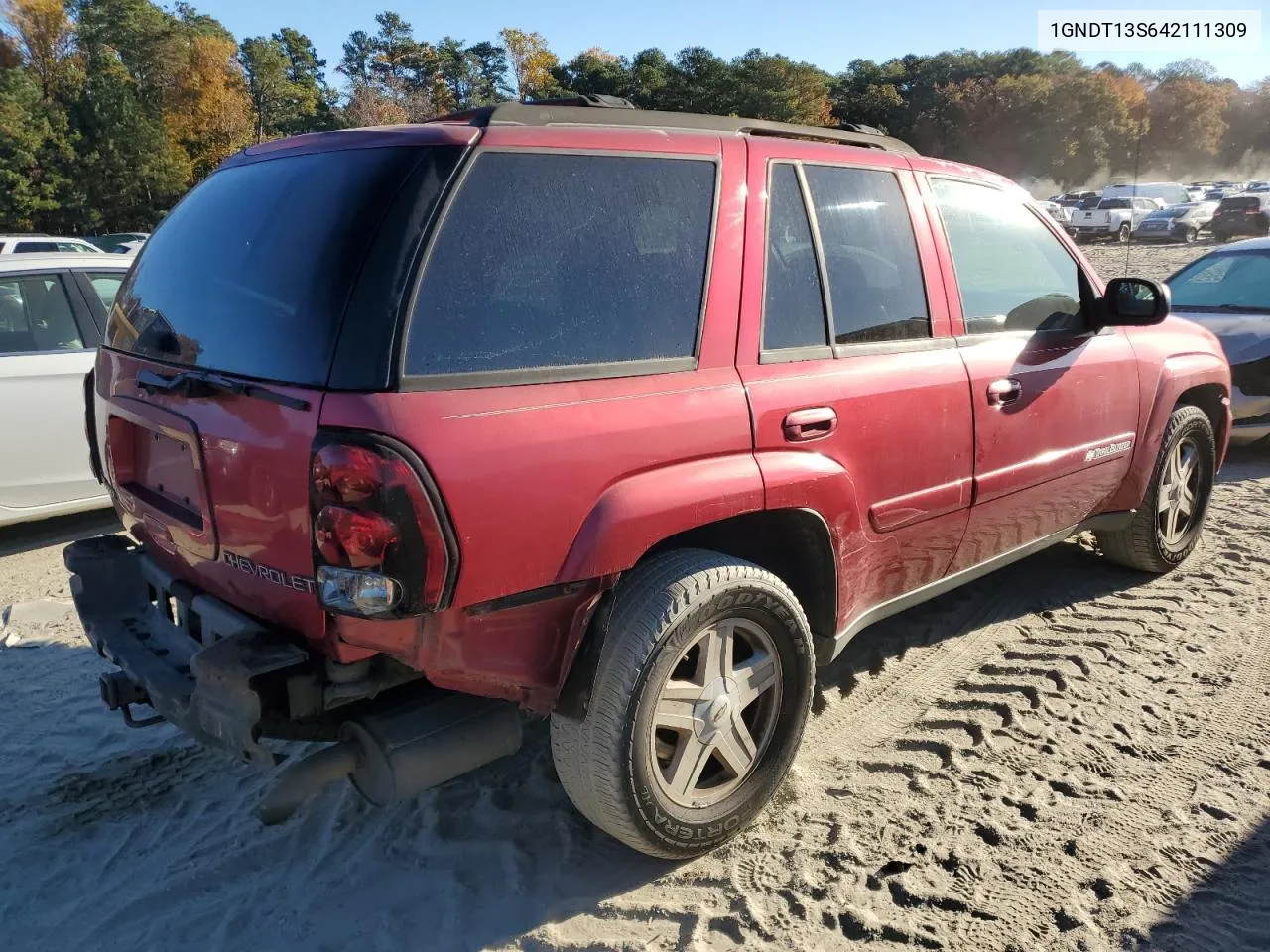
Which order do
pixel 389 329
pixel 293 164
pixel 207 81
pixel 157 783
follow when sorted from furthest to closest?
pixel 207 81 → pixel 157 783 → pixel 293 164 → pixel 389 329

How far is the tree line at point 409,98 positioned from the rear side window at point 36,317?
41905 millimetres

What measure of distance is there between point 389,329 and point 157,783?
1979 millimetres

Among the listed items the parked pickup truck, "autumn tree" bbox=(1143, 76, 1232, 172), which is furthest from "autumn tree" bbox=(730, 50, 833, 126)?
"autumn tree" bbox=(1143, 76, 1232, 172)

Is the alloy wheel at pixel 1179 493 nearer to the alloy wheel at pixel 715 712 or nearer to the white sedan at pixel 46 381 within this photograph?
the alloy wheel at pixel 715 712

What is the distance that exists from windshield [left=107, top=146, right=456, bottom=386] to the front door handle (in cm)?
213

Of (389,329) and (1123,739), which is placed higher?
(389,329)

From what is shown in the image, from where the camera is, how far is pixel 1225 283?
7.73 metres

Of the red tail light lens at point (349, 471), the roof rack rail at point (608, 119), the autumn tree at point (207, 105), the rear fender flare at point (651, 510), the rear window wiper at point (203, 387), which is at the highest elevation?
the autumn tree at point (207, 105)

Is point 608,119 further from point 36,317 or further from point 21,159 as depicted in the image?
point 21,159

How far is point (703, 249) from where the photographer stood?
2641 millimetres

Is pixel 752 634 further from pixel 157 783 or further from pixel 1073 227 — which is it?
pixel 1073 227

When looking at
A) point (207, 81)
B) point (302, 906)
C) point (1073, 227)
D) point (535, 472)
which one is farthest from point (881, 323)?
point (207, 81)

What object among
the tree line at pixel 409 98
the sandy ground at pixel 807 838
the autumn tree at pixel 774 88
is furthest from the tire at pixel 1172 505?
the autumn tree at pixel 774 88

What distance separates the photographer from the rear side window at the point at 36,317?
536 centimetres
